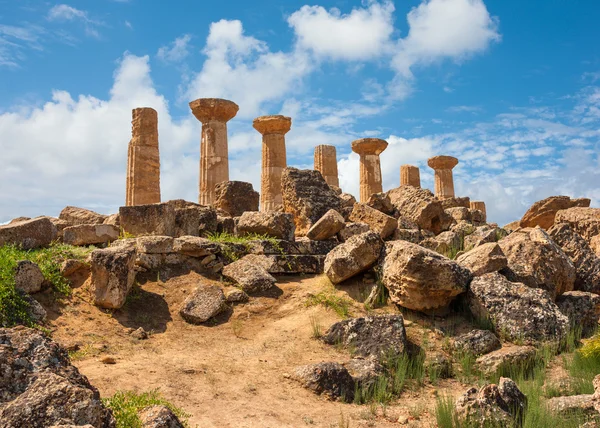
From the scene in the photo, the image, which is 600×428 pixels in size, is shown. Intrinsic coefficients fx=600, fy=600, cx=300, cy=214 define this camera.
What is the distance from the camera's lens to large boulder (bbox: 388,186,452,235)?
1351cm

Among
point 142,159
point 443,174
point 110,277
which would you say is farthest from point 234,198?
point 443,174

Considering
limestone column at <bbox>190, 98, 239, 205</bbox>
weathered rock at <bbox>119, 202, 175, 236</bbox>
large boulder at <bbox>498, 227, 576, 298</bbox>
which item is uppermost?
limestone column at <bbox>190, 98, 239, 205</bbox>

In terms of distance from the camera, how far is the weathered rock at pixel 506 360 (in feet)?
23.2

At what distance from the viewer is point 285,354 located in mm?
7328

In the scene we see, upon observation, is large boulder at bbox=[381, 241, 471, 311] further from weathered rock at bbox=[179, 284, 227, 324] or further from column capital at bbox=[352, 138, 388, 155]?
column capital at bbox=[352, 138, 388, 155]

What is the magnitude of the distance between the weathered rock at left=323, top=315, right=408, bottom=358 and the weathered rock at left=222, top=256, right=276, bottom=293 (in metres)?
1.68

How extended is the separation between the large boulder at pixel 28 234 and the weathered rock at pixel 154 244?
5.23 feet

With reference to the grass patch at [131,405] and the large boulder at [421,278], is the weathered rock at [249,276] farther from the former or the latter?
the grass patch at [131,405]

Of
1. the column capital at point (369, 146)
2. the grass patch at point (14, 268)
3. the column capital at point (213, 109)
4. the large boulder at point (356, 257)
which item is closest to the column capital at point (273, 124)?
the column capital at point (213, 109)

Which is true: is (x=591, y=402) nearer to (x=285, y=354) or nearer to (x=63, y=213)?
(x=285, y=354)

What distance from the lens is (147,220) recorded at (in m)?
10.2

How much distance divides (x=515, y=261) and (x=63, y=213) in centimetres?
1027

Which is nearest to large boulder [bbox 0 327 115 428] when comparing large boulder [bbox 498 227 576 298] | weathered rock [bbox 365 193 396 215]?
→ large boulder [bbox 498 227 576 298]

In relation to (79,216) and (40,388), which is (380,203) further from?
(40,388)
